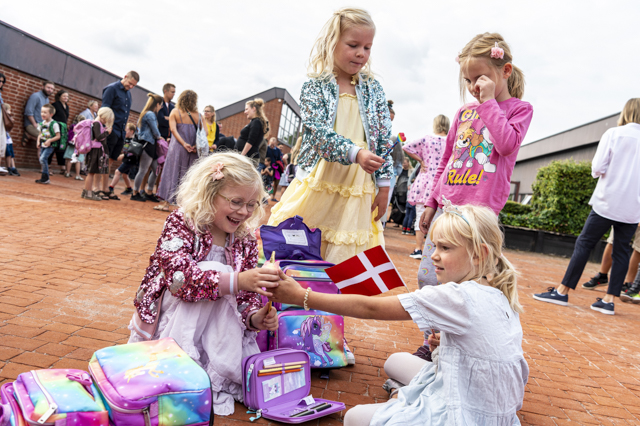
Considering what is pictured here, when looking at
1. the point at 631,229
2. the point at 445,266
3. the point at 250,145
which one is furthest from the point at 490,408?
the point at 250,145

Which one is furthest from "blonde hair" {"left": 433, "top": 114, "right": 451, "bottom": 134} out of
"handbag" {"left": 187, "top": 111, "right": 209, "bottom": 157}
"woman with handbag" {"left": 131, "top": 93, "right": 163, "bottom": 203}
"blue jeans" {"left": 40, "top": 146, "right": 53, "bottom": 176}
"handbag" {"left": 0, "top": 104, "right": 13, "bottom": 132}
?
"handbag" {"left": 0, "top": 104, "right": 13, "bottom": 132}

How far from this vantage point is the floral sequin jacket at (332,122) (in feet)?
9.06

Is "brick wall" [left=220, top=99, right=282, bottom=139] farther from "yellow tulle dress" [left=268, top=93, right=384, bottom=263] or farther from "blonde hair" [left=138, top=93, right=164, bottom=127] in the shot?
"yellow tulle dress" [left=268, top=93, right=384, bottom=263]

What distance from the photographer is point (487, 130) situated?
263cm

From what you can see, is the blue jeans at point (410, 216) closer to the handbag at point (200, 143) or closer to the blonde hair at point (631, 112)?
the handbag at point (200, 143)

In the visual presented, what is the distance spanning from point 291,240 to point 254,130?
5.50 meters

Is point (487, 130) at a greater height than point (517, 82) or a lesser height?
lesser

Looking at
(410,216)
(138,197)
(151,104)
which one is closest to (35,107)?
(138,197)

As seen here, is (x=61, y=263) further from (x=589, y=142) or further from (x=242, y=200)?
(x=589, y=142)

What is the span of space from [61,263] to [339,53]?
2989 millimetres

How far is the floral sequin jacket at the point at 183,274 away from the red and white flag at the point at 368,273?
50 centimetres

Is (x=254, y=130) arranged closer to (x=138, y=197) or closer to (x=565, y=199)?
(x=138, y=197)

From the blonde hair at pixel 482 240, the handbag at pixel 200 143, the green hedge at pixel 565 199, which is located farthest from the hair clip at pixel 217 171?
the green hedge at pixel 565 199

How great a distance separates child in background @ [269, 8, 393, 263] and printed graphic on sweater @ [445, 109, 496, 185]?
0.47m
